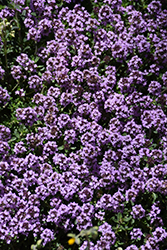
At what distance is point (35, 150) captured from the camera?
609cm

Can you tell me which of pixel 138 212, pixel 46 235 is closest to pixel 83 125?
pixel 138 212

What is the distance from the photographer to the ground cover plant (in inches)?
213

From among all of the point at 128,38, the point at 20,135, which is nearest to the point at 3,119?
the point at 20,135

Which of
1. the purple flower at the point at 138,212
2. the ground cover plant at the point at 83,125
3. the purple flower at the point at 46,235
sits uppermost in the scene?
the ground cover plant at the point at 83,125

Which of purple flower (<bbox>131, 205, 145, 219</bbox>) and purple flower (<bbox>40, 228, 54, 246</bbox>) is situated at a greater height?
purple flower (<bbox>131, 205, 145, 219</bbox>)

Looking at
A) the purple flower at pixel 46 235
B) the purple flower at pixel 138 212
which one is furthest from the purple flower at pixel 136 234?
the purple flower at pixel 46 235

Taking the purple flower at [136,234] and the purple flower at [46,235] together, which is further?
the purple flower at [136,234]

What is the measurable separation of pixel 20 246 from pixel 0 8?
500cm

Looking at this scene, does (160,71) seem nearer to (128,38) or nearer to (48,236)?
(128,38)

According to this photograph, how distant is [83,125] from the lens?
6117 millimetres

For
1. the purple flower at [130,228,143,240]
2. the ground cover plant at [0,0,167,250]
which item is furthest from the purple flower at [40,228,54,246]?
the purple flower at [130,228,143,240]

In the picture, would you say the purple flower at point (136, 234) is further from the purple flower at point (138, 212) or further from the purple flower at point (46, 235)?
the purple flower at point (46, 235)

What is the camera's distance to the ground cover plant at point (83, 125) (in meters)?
5.42

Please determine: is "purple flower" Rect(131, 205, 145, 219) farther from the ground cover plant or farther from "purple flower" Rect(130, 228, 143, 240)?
"purple flower" Rect(130, 228, 143, 240)
